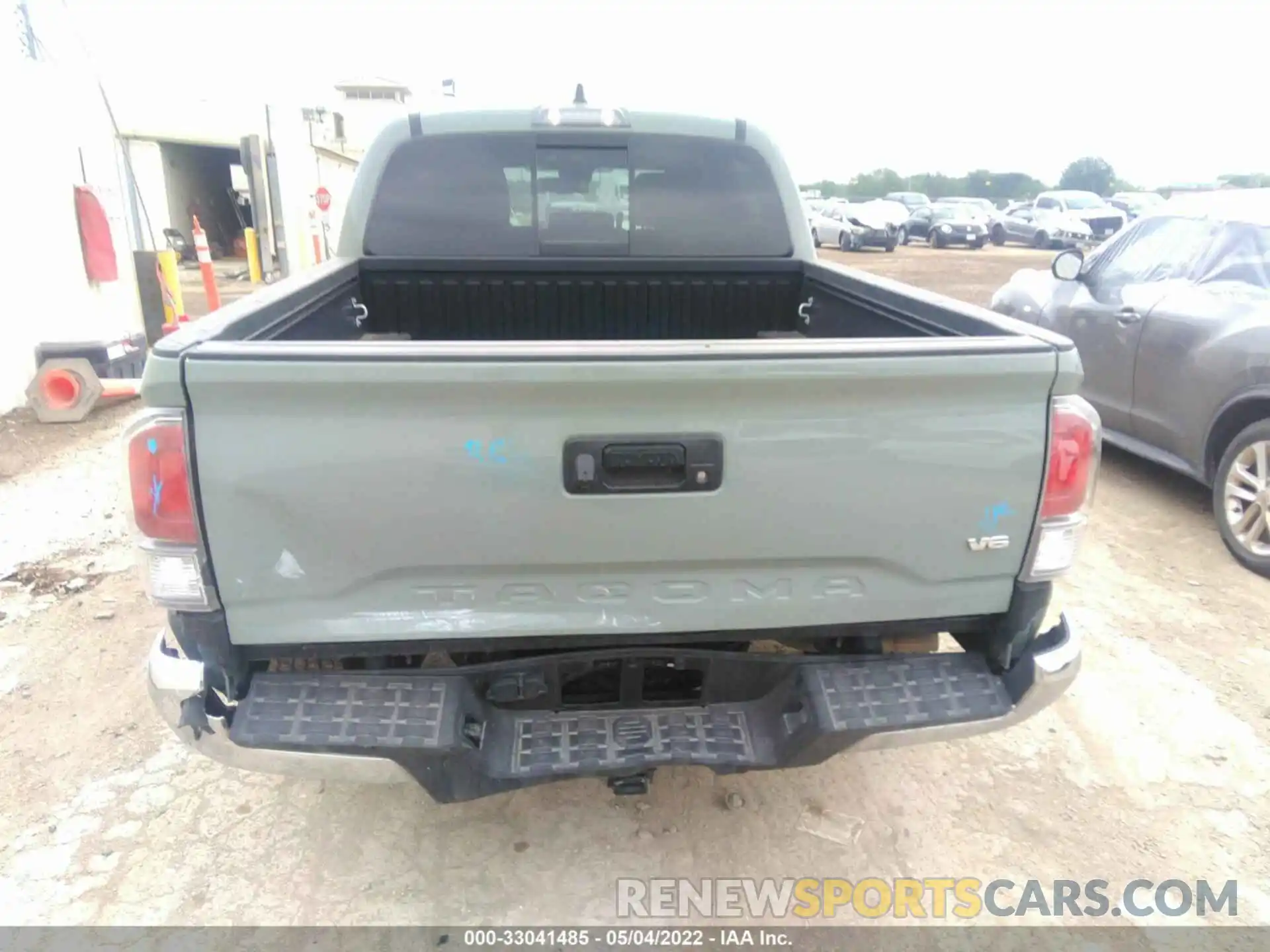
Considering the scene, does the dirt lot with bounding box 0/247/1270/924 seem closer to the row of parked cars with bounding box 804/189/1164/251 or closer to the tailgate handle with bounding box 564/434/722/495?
the tailgate handle with bounding box 564/434/722/495

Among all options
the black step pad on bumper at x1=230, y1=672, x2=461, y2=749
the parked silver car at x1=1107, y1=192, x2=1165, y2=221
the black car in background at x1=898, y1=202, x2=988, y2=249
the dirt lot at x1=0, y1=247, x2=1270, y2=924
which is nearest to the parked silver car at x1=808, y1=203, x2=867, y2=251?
the black car in background at x1=898, y1=202, x2=988, y2=249

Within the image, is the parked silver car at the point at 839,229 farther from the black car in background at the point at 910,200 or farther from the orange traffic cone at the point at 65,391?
the orange traffic cone at the point at 65,391

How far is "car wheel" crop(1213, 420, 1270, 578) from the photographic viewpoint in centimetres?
442

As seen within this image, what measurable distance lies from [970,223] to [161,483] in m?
28.2

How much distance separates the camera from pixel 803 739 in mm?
2186

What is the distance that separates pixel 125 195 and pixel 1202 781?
10.6 metres

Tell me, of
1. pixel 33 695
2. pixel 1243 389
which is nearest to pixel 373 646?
Result: pixel 33 695

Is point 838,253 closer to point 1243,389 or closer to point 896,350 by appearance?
point 1243,389

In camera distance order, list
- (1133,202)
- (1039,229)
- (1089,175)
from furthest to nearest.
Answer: (1089,175)
(1133,202)
(1039,229)

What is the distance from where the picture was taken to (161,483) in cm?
186

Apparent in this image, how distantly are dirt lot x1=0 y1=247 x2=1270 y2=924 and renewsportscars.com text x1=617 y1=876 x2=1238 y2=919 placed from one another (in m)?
0.04

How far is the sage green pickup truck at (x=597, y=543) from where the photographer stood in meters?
1.88

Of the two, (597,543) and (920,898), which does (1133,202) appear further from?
(597,543)

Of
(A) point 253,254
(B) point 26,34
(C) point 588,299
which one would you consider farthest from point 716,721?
(A) point 253,254
